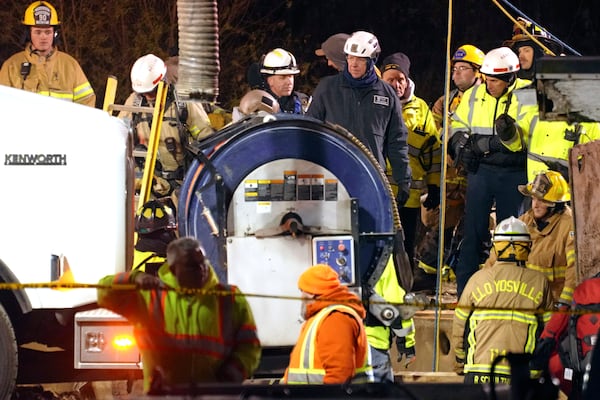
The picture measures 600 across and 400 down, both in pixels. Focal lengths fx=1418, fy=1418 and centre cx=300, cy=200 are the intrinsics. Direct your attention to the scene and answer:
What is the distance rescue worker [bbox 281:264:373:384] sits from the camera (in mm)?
7141

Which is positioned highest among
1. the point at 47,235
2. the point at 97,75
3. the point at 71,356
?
the point at 97,75

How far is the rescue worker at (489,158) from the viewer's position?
11.9 meters

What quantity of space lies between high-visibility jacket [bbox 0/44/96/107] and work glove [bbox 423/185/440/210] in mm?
3218

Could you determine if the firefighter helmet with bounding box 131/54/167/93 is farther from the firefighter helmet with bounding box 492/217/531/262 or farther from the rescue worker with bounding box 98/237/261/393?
the rescue worker with bounding box 98/237/261/393

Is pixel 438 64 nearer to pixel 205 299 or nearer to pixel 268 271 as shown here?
pixel 268 271

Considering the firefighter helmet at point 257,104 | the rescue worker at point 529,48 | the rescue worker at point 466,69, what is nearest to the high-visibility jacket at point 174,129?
the firefighter helmet at point 257,104

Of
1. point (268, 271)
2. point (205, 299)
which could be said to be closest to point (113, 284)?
point (205, 299)

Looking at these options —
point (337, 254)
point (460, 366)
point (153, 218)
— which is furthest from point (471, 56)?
point (153, 218)

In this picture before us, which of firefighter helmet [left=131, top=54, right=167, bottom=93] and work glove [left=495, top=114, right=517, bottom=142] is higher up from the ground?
Result: firefighter helmet [left=131, top=54, right=167, bottom=93]

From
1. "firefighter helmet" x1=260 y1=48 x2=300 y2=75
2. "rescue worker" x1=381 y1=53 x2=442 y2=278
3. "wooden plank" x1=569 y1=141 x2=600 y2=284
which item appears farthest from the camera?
"firefighter helmet" x1=260 y1=48 x2=300 y2=75

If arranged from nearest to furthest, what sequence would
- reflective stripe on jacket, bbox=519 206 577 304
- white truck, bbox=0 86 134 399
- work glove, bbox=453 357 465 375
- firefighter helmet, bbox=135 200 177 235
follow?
white truck, bbox=0 86 134 399 < firefighter helmet, bbox=135 200 177 235 < work glove, bbox=453 357 465 375 < reflective stripe on jacket, bbox=519 206 577 304

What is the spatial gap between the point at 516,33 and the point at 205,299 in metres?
8.68

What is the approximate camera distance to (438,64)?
24.0 m

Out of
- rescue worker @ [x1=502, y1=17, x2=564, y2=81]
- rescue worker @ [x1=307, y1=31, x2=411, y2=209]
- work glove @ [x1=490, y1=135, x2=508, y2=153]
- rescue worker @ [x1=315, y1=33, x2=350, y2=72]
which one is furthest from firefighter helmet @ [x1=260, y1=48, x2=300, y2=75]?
rescue worker @ [x1=502, y1=17, x2=564, y2=81]
